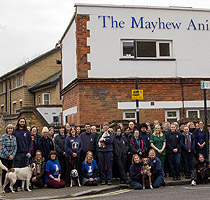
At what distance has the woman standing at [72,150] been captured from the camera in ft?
37.1

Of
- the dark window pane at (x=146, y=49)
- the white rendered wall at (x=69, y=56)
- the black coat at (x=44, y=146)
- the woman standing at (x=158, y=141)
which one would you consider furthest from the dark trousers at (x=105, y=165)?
the dark window pane at (x=146, y=49)

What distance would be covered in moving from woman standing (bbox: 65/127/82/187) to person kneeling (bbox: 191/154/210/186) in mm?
3556

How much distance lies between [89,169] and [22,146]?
7.02 ft

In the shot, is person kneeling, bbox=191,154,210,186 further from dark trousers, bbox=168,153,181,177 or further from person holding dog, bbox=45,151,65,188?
person holding dog, bbox=45,151,65,188

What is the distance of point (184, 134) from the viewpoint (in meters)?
12.4

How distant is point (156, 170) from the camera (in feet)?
36.3

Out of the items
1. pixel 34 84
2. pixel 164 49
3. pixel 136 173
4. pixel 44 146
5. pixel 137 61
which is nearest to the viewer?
pixel 136 173

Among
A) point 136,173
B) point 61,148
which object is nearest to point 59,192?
point 61,148

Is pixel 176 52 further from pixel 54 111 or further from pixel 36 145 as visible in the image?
pixel 54 111

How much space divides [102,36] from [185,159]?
24.5 feet

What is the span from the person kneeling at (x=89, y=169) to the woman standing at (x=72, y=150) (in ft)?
0.82

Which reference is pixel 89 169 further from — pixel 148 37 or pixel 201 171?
pixel 148 37

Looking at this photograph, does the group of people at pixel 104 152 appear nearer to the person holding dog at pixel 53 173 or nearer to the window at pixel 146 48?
the person holding dog at pixel 53 173

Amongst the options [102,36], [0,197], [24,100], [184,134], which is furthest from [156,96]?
[24,100]
